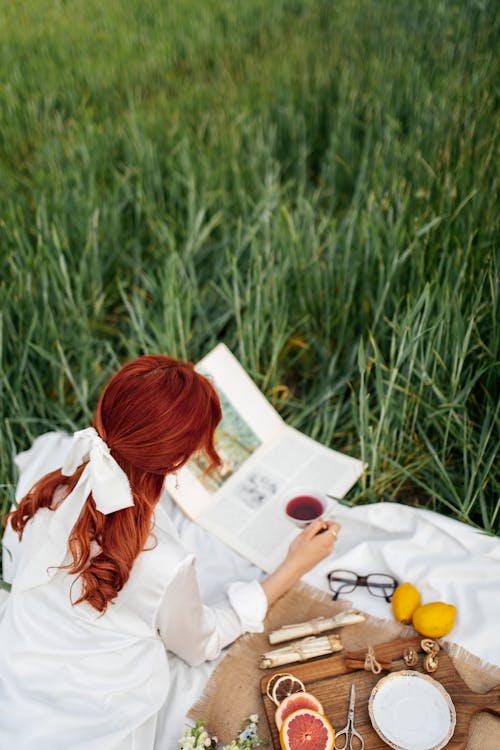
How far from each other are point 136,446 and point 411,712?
0.72m

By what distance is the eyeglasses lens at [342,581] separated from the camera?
1.59m

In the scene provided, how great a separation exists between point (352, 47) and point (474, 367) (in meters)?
2.56

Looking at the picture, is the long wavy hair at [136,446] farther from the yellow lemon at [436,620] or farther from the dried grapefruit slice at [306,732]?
the yellow lemon at [436,620]

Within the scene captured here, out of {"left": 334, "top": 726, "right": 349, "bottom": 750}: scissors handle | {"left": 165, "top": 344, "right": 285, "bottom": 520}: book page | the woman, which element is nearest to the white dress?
the woman

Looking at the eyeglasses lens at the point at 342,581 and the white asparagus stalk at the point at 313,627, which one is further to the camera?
the eyeglasses lens at the point at 342,581

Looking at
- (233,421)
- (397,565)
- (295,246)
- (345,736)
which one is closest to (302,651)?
(345,736)

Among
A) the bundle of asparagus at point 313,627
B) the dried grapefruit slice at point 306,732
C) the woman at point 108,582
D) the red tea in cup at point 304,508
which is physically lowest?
the bundle of asparagus at point 313,627

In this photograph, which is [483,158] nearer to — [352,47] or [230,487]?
[230,487]

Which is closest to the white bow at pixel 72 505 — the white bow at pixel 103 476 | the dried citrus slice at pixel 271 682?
the white bow at pixel 103 476

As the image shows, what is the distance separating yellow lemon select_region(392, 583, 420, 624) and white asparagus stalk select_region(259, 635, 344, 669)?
6.0 inches

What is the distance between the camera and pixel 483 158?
2201 millimetres

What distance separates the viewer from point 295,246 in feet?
7.23

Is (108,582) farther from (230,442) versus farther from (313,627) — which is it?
(230,442)

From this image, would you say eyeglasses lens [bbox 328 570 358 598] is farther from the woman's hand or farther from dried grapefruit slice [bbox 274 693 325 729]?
dried grapefruit slice [bbox 274 693 325 729]
